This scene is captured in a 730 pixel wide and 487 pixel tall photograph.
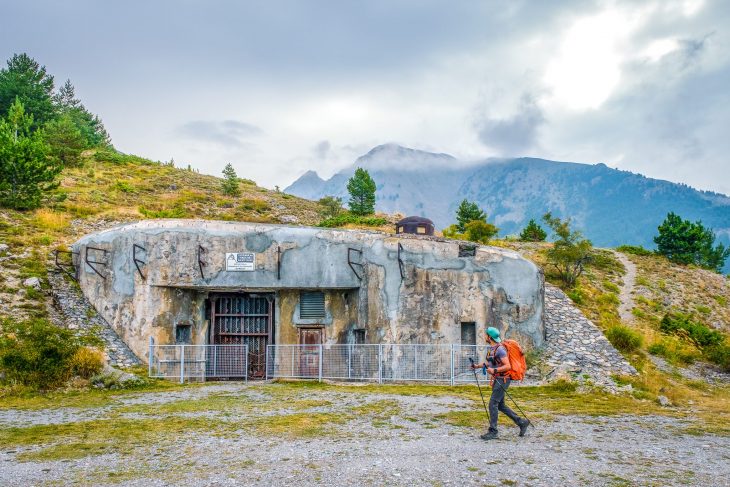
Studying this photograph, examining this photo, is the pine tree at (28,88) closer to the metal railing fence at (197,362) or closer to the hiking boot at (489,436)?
the metal railing fence at (197,362)

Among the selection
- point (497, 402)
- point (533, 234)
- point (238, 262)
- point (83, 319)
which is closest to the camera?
point (497, 402)

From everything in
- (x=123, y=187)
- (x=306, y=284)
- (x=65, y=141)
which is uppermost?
(x=65, y=141)

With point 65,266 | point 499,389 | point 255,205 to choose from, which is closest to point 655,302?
point 499,389

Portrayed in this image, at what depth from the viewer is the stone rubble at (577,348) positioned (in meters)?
17.9

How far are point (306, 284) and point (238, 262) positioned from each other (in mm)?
2416

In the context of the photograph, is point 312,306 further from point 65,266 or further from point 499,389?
point 499,389

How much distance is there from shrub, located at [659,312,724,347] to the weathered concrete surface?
385 inches

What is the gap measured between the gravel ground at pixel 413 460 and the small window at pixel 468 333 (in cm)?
825

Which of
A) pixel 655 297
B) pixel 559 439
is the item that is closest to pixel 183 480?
pixel 559 439

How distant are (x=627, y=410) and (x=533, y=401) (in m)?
2.17

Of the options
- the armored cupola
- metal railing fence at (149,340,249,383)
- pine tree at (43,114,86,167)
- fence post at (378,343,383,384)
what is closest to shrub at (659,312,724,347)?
the armored cupola

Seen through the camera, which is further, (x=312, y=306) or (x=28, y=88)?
(x=28, y=88)

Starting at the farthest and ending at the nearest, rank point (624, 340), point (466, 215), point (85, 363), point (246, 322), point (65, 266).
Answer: point (466, 215), point (624, 340), point (246, 322), point (65, 266), point (85, 363)

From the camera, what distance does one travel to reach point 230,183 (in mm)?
43156
